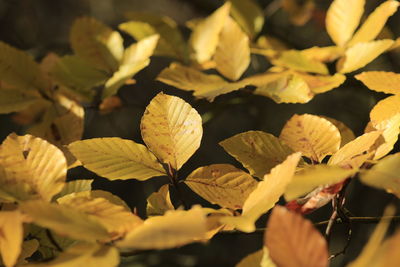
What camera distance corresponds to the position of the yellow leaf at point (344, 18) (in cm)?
76

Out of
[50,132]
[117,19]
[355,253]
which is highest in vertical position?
[50,132]

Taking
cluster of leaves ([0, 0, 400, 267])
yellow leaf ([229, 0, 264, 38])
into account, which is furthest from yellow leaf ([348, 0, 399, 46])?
yellow leaf ([229, 0, 264, 38])

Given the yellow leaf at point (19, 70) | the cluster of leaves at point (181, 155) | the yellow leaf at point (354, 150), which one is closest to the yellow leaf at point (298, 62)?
the cluster of leaves at point (181, 155)

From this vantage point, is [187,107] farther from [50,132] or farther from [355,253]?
[355,253]

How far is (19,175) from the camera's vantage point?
1.63 feet

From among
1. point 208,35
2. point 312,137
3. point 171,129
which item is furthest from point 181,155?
point 208,35

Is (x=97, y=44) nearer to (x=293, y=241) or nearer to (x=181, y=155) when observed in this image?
(x=181, y=155)

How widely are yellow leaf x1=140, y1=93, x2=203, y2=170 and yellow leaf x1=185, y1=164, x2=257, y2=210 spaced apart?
0.02 meters

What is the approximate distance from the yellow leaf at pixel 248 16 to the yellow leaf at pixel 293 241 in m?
0.61

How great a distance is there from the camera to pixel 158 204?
53 centimetres

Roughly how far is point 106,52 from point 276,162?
0.36m

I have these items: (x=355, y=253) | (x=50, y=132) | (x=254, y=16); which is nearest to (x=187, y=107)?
(x=50, y=132)

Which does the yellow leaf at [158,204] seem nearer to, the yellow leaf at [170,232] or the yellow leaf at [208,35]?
the yellow leaf at [170,232]

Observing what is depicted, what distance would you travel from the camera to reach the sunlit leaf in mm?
669
